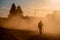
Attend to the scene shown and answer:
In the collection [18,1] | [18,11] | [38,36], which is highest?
[18,1]

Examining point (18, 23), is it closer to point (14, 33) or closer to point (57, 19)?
point (14, 33)

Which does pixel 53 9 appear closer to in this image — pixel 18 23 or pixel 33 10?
pixel 33 10

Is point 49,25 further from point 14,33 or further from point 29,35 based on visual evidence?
point 14,33

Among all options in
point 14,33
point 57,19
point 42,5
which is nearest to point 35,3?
point 42,5

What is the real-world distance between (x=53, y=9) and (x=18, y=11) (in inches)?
20.8

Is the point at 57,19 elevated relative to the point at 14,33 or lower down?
elevated

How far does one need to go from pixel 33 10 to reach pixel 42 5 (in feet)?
0.51

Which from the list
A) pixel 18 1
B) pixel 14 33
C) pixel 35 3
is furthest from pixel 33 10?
pixel 14 33

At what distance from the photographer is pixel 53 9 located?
2.25 metres

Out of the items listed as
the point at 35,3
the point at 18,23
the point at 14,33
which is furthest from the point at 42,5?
the point at 14,33

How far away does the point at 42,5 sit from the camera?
227 centimetres

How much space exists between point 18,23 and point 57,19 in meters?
0.59

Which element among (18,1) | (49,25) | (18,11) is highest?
(18,1)

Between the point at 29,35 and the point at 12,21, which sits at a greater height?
the point at 12,21
